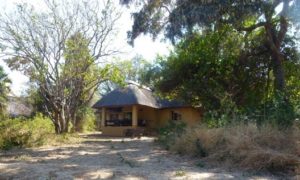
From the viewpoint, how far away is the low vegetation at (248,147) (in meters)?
8.52

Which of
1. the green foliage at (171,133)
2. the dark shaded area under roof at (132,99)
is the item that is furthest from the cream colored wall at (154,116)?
the green foliage at (171,133)

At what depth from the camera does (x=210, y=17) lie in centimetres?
1281

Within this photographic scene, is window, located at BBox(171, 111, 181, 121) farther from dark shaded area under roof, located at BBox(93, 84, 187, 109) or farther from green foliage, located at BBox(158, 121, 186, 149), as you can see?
green foliage, located at BBox(158, 121, 186, 149)

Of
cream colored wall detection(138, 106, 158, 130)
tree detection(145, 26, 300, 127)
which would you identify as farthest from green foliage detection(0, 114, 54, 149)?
cream colored wall detection(138, 106, 158, 130)

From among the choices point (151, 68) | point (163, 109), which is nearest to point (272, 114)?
point (151, 68)

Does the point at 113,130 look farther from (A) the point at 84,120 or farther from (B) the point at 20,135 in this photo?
(B) the point at 20,135

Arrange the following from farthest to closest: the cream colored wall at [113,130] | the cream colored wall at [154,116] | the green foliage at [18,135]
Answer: the cream colored wall at [154,116] → the cream colored wall at [113,130] → the green foliage at [18,135]

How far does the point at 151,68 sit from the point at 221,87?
5591 millimetres

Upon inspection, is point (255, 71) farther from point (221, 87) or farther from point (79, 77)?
point (79, 77)

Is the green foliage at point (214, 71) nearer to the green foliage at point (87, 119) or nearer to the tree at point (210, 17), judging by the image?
the tree at point (210, 17)

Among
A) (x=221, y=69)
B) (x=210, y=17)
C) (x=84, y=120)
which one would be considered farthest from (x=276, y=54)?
(x=84, y=120)

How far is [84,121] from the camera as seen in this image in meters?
37.2

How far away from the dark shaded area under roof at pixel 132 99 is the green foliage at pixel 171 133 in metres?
10.4

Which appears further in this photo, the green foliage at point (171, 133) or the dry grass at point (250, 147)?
the green foliage at point (171, 133)
